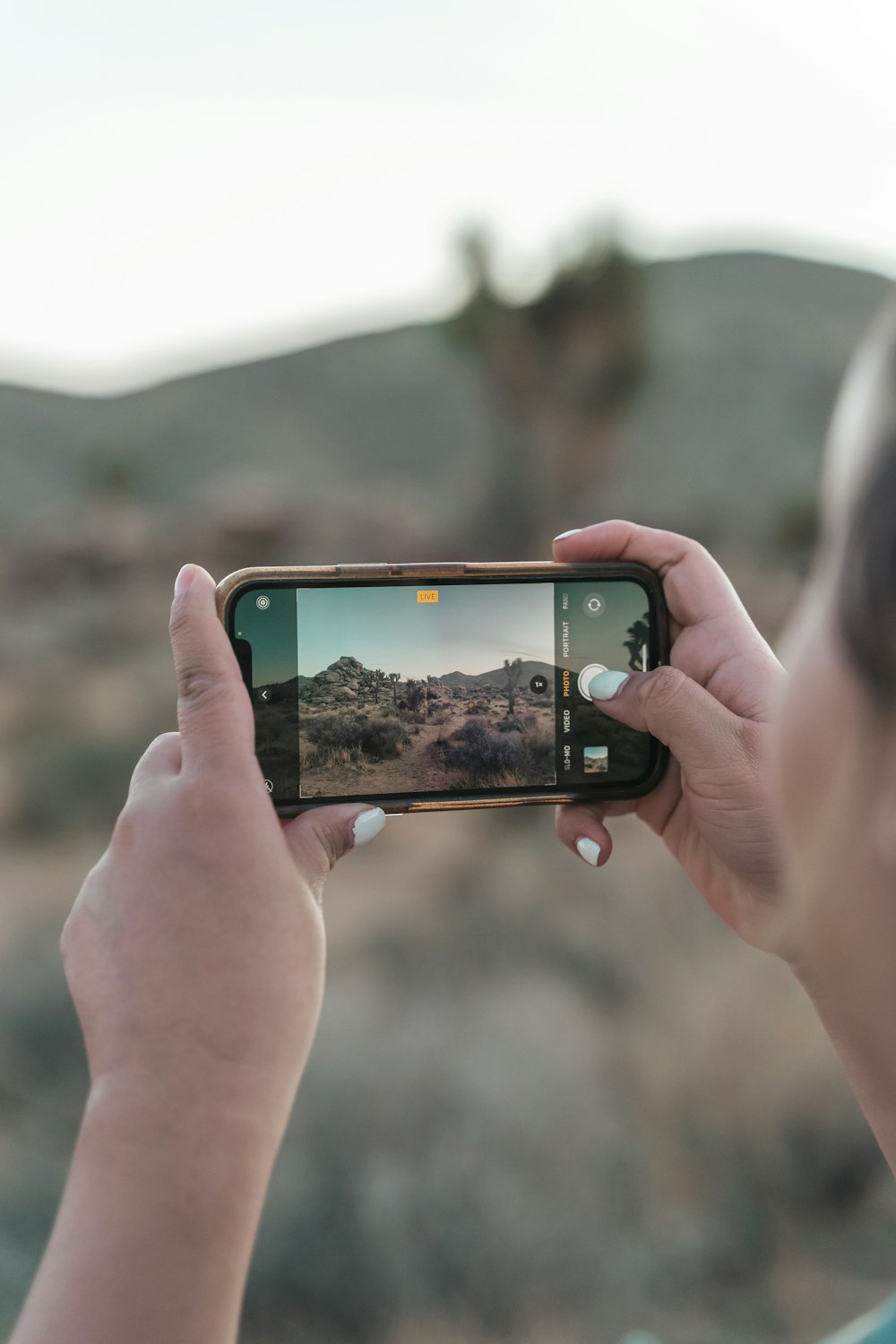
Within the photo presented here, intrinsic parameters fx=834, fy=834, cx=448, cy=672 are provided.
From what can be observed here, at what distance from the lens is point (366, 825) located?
116cm

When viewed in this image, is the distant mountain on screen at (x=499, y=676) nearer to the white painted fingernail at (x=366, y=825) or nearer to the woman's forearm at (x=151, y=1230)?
the white painted fingernail at (x=366, y=825)

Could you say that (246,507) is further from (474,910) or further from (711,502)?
(711,502)

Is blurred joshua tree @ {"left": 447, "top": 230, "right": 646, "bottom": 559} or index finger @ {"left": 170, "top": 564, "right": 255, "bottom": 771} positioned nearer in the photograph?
index finger @ {"left": 170, "top": 564, "right": 255, "bottom": 771}

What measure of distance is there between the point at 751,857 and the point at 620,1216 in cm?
188

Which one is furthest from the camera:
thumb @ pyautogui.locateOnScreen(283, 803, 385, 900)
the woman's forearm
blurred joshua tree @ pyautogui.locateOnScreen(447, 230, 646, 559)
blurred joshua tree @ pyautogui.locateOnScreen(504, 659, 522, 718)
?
blurred joshua tree @ pyautogui.locateOnScreen(447, 230, 646, 559)

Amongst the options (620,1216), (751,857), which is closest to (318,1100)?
(620,1216)

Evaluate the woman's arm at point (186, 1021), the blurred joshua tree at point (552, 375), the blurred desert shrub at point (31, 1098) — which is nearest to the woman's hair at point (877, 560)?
the woman's arm at point (186, 1021)

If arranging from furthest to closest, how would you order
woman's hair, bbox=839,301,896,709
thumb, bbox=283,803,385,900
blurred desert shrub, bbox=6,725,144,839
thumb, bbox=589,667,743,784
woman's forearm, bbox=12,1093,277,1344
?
blurred desert shrub, bbox=6,725,144,839 < thumb, bbox=589,667,743,784 < thumb, bbox=283,803,385,900 < woman's forearm, bbox=12,1093,277,1344 < woman's hair, bbox=839,301,896,709

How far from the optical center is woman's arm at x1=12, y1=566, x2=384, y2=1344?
2.22 ft

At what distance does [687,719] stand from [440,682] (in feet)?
1.21

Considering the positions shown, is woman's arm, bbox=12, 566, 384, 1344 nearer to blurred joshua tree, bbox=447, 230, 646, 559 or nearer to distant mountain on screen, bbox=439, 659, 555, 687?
distant mountain on screen, bbox=439, 659, 555, 687

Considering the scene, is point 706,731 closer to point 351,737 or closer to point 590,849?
point 590,849

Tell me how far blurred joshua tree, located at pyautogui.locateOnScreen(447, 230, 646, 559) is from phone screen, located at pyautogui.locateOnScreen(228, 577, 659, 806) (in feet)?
28.9

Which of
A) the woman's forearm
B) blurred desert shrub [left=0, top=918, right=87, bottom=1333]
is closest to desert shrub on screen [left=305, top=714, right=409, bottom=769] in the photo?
the woman's forearm
